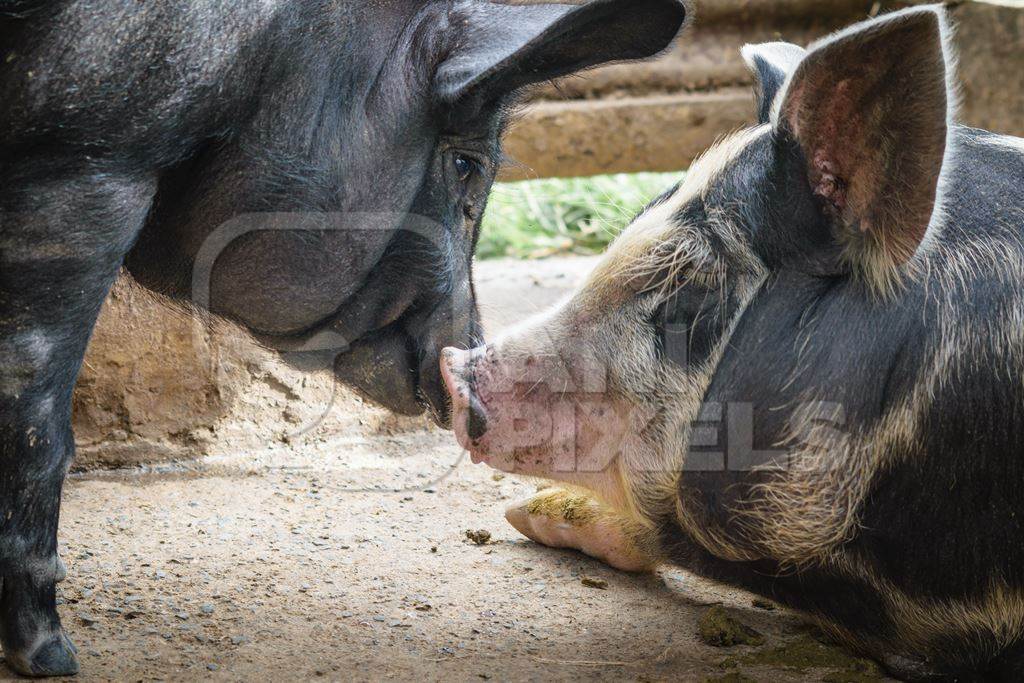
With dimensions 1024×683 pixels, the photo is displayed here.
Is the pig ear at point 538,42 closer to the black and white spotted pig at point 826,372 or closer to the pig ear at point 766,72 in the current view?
the pig ear at point 766,72

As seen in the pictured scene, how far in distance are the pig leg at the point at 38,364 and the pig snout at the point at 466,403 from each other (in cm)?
72

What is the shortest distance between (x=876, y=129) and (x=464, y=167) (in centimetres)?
112

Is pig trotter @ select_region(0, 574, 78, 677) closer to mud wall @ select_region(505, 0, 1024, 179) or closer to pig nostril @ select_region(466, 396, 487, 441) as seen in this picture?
pig nostril @ select_region(466, 396, 487, 441)

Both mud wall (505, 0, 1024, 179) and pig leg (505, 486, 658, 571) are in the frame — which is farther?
mud wall (505, 0, 1024, 179)

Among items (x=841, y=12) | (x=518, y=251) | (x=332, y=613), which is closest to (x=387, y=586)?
(x=332, y=613)

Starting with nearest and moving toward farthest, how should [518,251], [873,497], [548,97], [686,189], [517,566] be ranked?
[873,497] < [686,189] < [517,566] < [548,97] < [518,251]

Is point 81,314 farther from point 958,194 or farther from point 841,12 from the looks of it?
point 841,12

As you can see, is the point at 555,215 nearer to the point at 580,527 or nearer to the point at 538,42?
the point at 580,527

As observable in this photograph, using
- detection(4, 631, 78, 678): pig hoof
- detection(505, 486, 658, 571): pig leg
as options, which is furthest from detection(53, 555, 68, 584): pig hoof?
detection(505, 486, 658, 571): pig leg

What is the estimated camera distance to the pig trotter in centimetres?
234

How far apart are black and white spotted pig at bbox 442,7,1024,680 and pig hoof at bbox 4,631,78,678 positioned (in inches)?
34.2

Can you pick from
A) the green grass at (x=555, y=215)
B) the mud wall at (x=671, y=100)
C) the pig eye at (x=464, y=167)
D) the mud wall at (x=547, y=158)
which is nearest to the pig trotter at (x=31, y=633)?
the pig eye at (x=464, y=167)

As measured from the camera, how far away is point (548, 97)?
5.41 meters

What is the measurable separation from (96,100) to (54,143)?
0.38ft
